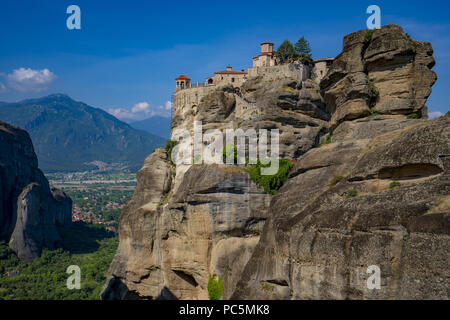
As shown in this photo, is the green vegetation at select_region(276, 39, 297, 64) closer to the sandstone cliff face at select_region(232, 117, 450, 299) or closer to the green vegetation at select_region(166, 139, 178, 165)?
the green vegetation at select_region(166, 139, 178, 165)

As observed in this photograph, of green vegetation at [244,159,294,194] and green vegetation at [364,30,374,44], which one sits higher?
green vegetation at [364,30,374,44]

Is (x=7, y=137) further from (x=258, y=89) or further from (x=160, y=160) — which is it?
(x=258, y=89)

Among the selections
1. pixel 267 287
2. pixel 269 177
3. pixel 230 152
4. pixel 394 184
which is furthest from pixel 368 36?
pixel 267 287

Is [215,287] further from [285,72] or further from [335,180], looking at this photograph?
[285,72]

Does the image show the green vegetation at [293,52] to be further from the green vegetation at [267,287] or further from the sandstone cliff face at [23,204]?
the sandstone cliff face at [23,204]

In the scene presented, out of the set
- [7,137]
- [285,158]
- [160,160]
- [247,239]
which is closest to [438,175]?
[247,239]

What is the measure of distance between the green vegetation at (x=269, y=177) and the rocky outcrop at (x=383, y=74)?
19.9 ft

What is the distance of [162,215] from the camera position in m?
40.9

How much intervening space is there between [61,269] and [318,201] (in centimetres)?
8412

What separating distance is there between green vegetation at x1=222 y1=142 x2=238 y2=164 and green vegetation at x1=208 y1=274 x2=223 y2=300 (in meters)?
10.3

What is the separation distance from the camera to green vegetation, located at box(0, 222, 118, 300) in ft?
237

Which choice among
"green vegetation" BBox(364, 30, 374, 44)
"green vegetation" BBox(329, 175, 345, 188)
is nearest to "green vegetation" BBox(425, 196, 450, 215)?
"green vegetation" BBox(329, 175, 345, 188)

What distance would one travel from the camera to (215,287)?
33.2 meters
